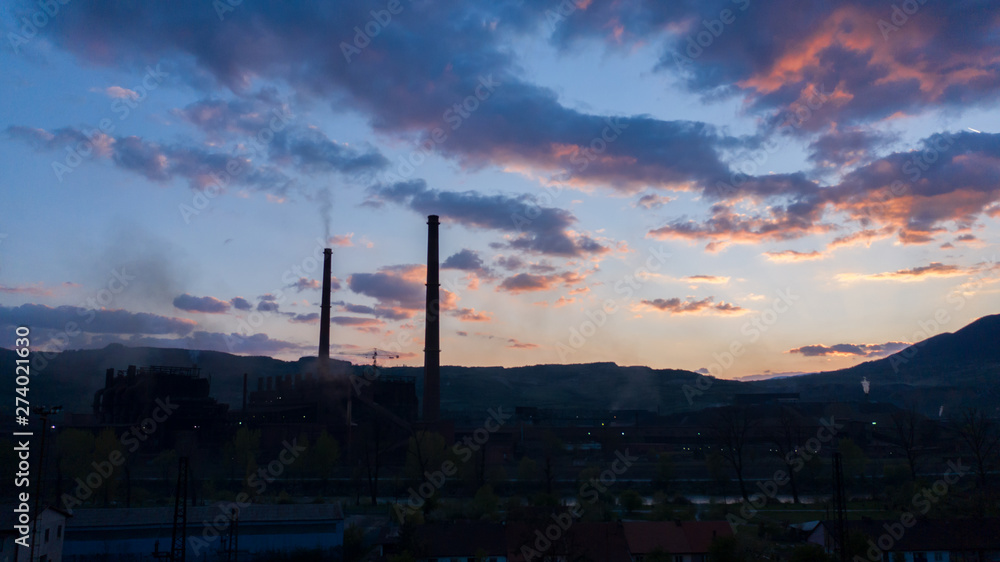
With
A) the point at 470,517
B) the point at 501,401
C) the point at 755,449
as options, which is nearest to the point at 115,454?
the point at 470,517

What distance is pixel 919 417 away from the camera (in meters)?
95.6

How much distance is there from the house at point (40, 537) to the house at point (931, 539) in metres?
33.6

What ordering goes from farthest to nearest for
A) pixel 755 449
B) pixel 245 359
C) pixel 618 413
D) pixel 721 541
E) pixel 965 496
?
pixel 245 359 < pixel 618 413 < pixel 755 449 < pixel 965 496 < pixel 721 541

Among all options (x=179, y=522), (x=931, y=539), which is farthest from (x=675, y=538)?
(x=179, y=522)

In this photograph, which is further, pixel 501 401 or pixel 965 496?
pixel 501 401

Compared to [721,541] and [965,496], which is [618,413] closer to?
[965,496]

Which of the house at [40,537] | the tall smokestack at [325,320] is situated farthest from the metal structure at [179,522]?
the tall smokestack at [325,320]

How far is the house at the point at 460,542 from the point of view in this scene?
32625mm

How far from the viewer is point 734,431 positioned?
6950 centimetres

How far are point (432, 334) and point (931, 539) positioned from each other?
45.1 meters

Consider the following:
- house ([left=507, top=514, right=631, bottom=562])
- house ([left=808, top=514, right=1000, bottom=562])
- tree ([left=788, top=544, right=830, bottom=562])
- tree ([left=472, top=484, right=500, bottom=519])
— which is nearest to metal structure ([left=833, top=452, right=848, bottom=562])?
tree ([left=788, top=544, right=830, bottom=562])

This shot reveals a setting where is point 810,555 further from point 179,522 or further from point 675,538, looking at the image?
point 179,522

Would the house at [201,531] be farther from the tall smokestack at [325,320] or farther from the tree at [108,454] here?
the tall smokestack at [325,320]

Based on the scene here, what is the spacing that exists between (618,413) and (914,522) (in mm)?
70312
